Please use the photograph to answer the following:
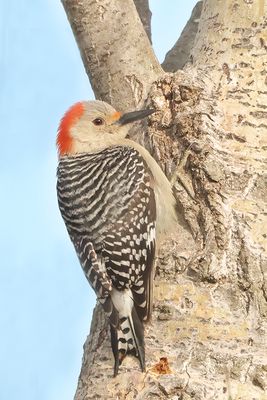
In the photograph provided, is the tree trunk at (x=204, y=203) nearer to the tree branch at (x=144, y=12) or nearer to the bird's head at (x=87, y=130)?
the bird's head at (x=87, y=130)

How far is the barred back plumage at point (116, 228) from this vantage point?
4094 mm

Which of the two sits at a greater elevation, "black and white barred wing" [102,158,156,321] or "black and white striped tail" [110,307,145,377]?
"black and white barred wing" [102,158,156,321]

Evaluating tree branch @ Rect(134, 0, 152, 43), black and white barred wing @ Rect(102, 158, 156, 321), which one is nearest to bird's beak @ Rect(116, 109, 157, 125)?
black and white barred wing @ Rect(102, 158, 156, 321)

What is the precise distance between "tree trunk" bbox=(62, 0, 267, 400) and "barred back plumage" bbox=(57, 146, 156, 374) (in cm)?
8

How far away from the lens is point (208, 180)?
4246mm

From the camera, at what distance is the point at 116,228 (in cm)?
438

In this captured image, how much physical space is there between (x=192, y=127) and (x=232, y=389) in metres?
1.39

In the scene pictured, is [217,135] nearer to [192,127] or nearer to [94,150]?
[192,127]

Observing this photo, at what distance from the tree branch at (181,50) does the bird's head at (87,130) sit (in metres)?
0.84

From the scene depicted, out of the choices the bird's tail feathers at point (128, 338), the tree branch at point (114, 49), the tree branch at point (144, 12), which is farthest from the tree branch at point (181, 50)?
Result: the bird's tail feathers at point (128, 338)

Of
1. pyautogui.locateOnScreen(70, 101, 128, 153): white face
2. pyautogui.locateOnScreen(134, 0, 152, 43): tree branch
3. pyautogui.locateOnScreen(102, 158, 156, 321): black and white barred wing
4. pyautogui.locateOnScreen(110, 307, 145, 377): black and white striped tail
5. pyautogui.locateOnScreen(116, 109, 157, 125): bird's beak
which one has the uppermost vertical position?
pyautogui.locateOnScreen(134, 0, 152, 43): tree branch

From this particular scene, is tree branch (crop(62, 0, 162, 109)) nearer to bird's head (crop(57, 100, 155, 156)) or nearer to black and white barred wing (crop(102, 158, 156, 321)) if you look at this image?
bird's head (crop(57, 100, 155, 156))

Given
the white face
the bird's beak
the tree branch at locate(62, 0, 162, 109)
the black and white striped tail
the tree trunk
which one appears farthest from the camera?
the white face

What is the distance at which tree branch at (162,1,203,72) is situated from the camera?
19.1 feet
